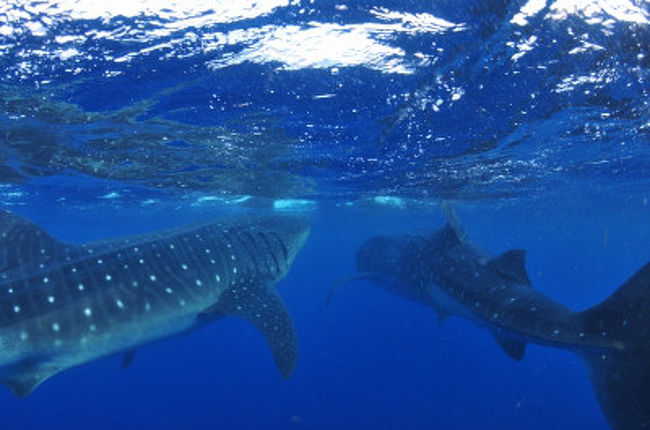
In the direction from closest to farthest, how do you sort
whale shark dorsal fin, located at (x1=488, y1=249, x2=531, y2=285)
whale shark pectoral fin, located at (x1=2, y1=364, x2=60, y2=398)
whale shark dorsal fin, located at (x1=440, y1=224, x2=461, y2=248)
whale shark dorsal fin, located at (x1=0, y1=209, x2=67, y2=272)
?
whale shark pectoral fin, located at (x1=2, y1=364, x2=60, y2=398) → whale shark dorsal fin, located at (x1=0, y1=209, x2=67, y2=272) → whale shark dorsal fin, located at (x1=488, y1=249, x2=531, y2=285) → whale shark dorsal fin, located at (x1=440, y1=224, x2=461, y2=248)

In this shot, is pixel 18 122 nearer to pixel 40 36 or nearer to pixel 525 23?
pixel 40 36

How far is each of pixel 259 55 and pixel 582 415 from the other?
798 inches

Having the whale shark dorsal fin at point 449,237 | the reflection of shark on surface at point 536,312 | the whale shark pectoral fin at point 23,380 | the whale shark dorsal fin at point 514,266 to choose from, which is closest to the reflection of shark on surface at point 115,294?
the whale shark pectoral fin at point 23,380

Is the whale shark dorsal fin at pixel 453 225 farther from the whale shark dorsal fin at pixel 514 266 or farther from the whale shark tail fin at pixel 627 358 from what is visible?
the whale shark tail fin at pixel 627 358

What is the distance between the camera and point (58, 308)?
16.5ft

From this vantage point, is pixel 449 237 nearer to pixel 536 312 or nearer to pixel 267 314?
pixel 536 312

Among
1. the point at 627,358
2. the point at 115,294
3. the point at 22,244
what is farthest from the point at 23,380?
the point at 627,358

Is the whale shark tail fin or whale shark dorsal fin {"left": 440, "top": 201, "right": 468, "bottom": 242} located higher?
the whale shark tail fin

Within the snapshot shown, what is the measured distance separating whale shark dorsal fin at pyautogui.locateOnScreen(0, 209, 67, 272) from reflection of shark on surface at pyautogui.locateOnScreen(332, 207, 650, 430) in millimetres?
6317

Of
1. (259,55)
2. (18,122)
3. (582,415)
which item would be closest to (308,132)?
(259,55)

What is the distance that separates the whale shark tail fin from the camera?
3623mm

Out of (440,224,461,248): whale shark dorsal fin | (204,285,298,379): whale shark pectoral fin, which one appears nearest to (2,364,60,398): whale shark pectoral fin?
(204,285,298,379): whale shark pectoral fin

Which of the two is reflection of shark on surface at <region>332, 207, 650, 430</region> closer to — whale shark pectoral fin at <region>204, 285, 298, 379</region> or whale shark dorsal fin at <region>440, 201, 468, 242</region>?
whale shark dorsal fin at <region>440, 201, 468, 242</region>

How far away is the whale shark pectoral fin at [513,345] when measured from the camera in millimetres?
5547
